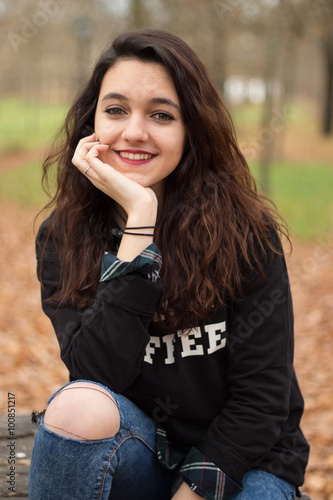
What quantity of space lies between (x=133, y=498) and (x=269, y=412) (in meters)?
0.52

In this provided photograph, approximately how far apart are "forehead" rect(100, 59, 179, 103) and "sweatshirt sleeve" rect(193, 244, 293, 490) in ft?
2.17

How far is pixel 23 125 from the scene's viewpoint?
27.5 meters

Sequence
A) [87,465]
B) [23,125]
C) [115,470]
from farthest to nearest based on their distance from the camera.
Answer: [23,125] → [115,470] → [87,465]

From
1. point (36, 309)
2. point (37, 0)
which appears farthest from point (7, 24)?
point (36, 309)

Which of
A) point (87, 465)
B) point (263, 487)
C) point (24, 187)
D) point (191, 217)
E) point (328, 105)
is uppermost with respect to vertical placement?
point (328, 105)

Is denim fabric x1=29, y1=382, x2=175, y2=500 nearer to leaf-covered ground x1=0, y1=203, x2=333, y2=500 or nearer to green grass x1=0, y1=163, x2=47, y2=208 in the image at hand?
leaf-covered ground x1=0, y1=203, x2=333, y2=500

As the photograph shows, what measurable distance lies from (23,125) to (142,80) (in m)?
27.1

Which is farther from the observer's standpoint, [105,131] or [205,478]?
[105,131]

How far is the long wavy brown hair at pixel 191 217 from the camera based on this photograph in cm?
183

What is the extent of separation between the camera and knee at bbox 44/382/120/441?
1583 mm

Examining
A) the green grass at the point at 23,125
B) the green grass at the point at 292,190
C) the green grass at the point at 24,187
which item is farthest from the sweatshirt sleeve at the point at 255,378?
the green grass at the point at 23,125

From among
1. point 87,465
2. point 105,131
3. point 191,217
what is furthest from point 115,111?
point 87,465

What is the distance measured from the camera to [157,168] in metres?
1.92

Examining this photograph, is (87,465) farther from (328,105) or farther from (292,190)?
(328,105)
